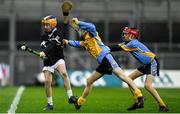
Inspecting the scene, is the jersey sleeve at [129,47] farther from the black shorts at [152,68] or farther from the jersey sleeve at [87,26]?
the jersey sleeve at [87,26]

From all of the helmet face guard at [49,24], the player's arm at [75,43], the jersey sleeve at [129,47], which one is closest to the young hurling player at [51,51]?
the helmet face guard at [49,24]

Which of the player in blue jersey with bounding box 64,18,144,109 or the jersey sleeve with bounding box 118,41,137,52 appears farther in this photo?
the jersey sleeve with bounding box 118,41,137,52

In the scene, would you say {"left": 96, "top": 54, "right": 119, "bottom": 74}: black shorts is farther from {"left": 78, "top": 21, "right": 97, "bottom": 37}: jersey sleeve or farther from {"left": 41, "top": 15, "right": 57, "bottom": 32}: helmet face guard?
{"left": 41, "top": 15, "right": 57, "bottom": 32}: helmet face guard

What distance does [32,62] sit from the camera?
122 feet

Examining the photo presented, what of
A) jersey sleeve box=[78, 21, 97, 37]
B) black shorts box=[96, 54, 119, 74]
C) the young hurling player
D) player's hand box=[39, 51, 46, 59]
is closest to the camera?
jersey sleeve box=[78, 21, 97, 37]

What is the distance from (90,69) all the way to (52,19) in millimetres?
19461

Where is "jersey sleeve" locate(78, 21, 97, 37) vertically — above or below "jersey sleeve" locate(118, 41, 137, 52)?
above

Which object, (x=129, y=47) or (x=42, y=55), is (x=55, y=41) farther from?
(x=129, y=47)

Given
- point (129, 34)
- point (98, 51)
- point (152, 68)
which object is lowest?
point (152, 68)

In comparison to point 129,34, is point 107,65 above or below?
below

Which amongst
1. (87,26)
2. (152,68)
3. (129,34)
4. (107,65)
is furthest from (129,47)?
(87,26)

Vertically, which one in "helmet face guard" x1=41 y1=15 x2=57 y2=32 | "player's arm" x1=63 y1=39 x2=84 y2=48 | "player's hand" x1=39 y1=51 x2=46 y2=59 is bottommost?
"player's hand" x1=39 y1=51 x2=46 y2=59

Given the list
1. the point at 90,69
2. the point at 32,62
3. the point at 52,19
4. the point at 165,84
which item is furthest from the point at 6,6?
the point at 52,19

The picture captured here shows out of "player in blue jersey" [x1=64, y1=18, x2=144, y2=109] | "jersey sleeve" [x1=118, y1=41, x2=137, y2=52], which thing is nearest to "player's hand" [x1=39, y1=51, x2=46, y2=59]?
"player in blue jersey" [x1=64, y1=18, x2=144, y2=109]
